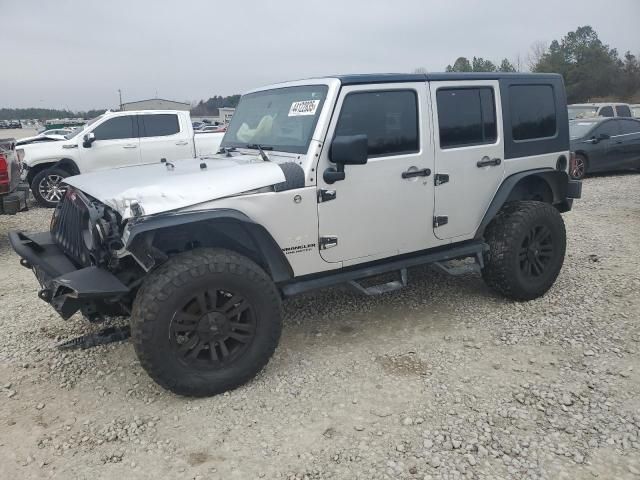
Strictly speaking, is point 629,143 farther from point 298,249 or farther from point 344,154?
point 298,249

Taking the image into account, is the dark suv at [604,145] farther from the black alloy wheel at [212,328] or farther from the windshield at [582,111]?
the black alloy wheel at [212,328]

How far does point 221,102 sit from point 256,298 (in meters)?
54.6

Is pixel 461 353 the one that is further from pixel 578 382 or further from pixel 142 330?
pixel 142 330

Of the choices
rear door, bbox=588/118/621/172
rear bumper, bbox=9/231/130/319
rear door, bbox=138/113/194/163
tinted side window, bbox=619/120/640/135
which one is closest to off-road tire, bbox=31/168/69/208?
rear door, bbox=138/113/194/163

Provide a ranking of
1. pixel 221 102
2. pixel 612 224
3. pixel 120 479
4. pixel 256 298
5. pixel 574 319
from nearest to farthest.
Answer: pixel 120 479
pixel 256 298
pixel 574 319
pixel 612 224
pixel 221 102

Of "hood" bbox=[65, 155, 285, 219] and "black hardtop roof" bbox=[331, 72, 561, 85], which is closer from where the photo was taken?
"hood" bbox=[65, 155, 285, 219]

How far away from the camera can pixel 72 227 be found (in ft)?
11.8

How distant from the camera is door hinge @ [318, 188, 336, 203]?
354 centimetres

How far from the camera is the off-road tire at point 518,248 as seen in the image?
176 inches

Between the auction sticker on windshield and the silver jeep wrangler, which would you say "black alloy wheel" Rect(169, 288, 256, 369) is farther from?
the auction sticker on windshield

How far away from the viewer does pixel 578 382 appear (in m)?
3.39

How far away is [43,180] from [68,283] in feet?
27.0

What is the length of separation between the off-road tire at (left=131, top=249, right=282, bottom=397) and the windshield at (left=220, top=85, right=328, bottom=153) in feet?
3.33

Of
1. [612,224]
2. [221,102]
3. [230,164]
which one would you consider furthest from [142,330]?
[221,102]
